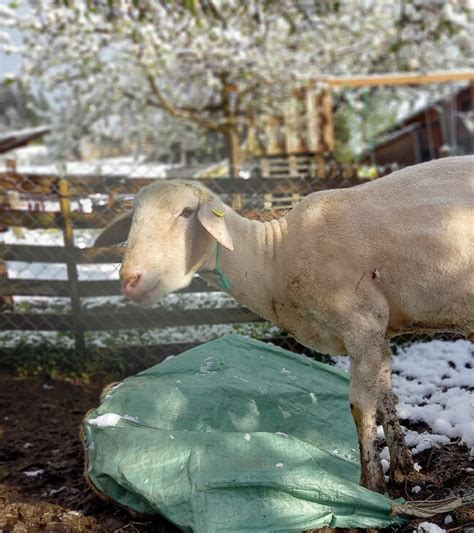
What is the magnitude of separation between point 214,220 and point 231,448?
0.93 metres

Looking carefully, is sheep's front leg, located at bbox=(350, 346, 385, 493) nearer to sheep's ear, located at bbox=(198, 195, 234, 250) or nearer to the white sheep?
the white sheep

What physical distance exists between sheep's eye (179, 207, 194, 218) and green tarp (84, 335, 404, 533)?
36.5 inches

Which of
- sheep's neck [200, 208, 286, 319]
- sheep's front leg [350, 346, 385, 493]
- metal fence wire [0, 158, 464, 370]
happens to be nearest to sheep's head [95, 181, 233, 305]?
sheep's neck [200, 208, 286, 319]

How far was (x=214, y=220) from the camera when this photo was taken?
93.5 inches

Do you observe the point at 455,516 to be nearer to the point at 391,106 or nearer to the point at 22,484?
the point at 22,484

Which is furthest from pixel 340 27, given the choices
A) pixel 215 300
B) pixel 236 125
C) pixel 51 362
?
pixel 51 362

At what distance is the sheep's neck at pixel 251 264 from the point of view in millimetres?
2617

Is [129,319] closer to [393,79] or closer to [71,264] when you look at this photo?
[71,264]

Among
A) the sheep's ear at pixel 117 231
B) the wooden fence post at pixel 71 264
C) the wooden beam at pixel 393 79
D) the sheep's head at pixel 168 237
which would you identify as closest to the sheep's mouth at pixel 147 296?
the sheep's head at pixel 168 237

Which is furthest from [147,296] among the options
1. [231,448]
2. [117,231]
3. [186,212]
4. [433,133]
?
[433,133]

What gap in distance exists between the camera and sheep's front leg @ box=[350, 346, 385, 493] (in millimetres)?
2470

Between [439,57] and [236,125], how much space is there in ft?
25.0

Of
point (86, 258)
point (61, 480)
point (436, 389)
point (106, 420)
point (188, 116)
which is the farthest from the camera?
point (188, 116)

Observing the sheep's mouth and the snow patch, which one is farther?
the snow patch
